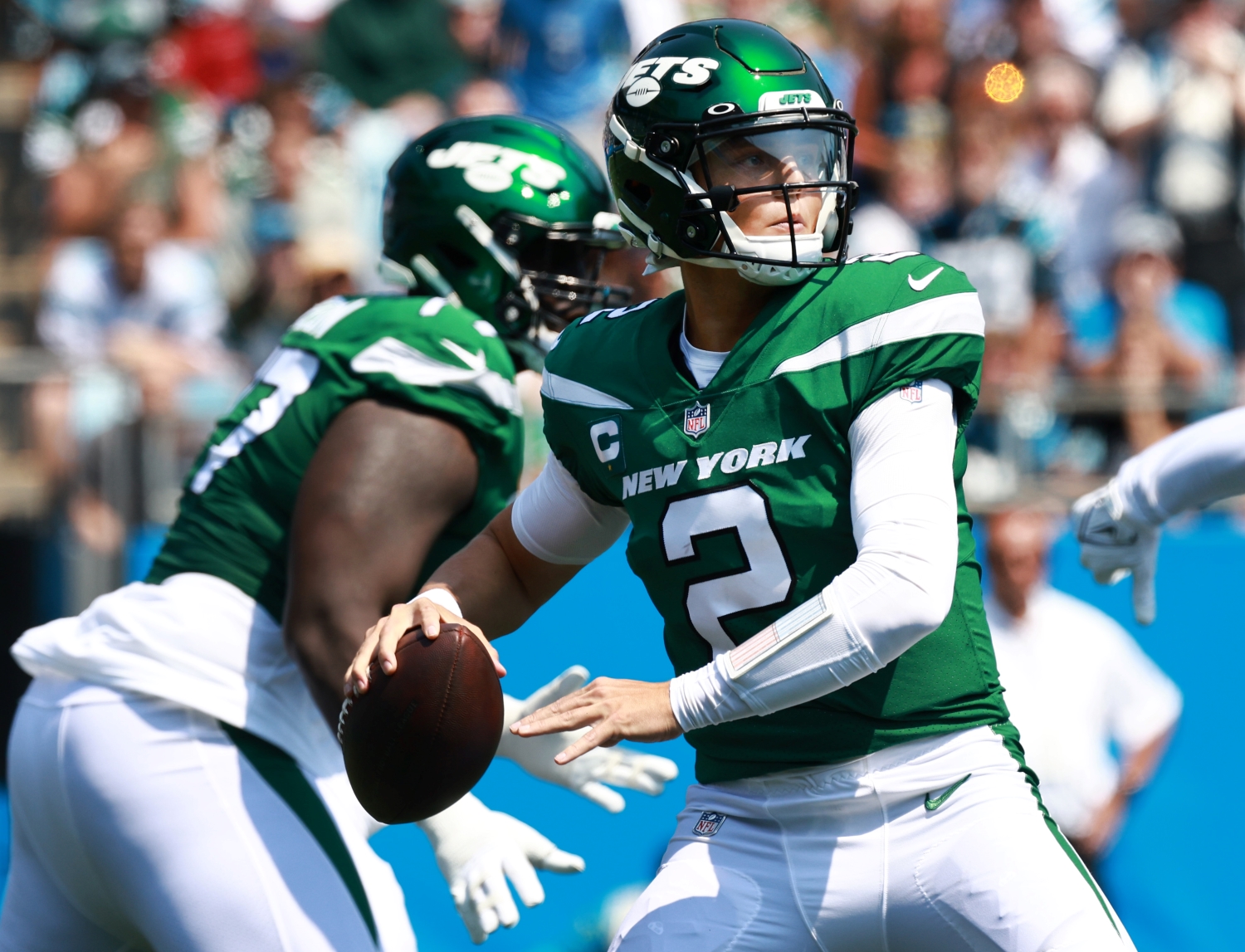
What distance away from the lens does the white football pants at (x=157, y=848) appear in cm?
258

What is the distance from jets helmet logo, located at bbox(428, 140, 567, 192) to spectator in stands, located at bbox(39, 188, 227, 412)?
3503 mm

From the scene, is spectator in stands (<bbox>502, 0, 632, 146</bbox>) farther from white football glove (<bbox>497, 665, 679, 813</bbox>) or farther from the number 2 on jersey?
the number 2 on jersey

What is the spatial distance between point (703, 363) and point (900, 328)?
327mm

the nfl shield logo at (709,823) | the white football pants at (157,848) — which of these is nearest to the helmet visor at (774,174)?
the nfl shield logo at (709,823)

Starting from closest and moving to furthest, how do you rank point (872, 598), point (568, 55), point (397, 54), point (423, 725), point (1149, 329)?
point (872, 598), point (423, 725), point (1149, 329), point (568, 55), point (397, 54)

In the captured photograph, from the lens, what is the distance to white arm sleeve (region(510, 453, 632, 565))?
2.54 meters

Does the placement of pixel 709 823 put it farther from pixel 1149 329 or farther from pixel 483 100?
pixel 483 100

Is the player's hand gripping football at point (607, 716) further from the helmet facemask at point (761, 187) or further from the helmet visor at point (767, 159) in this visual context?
the helmet visor at point (767, 159)

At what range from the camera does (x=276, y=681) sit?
2830mm

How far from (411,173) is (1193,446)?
5.53ft

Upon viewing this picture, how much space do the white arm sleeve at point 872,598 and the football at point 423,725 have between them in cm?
35

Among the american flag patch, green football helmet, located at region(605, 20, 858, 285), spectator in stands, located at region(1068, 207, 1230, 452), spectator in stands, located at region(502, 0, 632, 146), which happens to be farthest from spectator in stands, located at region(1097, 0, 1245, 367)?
the american flag patch

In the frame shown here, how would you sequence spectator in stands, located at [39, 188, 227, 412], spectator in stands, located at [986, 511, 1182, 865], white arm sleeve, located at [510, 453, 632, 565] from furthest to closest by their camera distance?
spectator in stands, located at [39, 188, 227, 412], spectator in stands, located at [986, 511, 1182, 865], white arm sleeve, located at [510, 453, 632, 565]

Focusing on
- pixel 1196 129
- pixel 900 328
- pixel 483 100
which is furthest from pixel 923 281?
pixel 483 100
